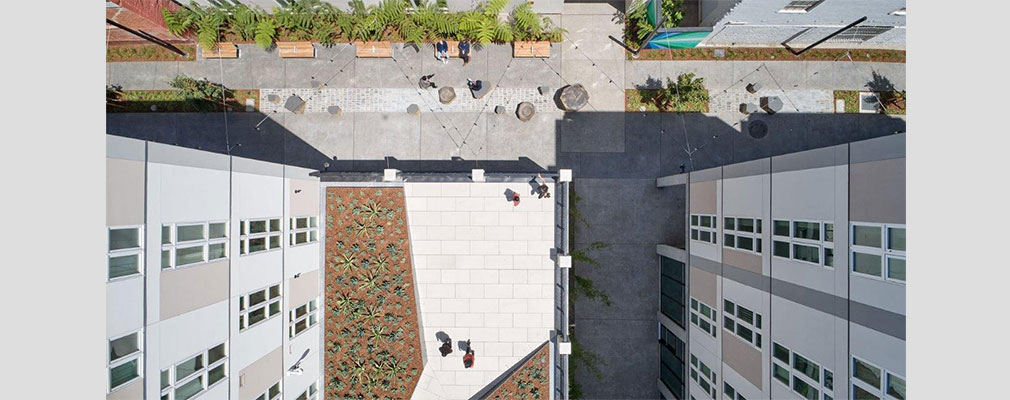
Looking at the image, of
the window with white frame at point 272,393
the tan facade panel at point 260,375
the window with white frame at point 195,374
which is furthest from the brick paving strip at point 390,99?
the window with white frame at point 272,393

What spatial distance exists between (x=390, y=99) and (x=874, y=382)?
18546mm

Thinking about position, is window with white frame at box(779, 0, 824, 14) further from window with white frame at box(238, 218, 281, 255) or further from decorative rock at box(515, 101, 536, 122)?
window with white frame at box(238, 218, 281, 255)

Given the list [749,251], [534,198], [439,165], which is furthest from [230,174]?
[749,251]

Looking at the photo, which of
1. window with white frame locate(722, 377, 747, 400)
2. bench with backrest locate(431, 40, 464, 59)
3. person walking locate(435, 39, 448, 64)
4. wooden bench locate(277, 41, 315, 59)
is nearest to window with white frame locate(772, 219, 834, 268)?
window with white frame locate(722, 377, 747, 400)

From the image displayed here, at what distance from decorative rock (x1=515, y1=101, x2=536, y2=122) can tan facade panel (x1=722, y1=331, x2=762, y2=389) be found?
452 inches

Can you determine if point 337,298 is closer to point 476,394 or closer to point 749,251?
point 476,394

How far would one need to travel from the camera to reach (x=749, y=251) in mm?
12500

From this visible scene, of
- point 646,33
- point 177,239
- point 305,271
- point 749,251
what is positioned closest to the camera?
point 177,239

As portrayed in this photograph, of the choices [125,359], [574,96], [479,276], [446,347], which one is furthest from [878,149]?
[125,359]

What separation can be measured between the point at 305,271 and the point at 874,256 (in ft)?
55.3

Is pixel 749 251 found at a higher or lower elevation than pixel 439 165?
lower

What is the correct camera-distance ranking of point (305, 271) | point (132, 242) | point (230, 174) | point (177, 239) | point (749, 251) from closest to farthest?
1. point (132, 242)
2. point (177, 239)
3. point (230, 174)
4. point (749, 251)
5. point (305, 271)

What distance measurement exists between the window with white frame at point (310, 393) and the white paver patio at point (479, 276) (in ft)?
13.0

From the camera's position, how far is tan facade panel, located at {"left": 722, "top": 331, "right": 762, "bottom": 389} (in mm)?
12172
